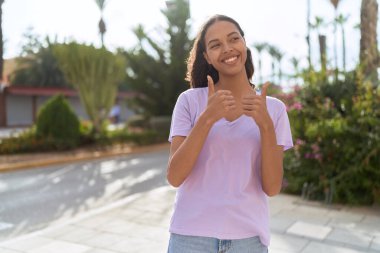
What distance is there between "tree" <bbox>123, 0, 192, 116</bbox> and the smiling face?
1813 cm

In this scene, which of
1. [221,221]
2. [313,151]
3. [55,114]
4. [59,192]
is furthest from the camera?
[55,114]

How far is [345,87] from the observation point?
6883 millimetres

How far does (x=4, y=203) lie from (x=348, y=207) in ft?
17.9

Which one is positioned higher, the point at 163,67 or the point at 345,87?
the point at 163,67

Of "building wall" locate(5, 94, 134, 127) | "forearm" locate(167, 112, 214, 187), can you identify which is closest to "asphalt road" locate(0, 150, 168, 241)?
"forearm" locate(167, 112, 214, 187)

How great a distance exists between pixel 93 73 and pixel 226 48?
15110mm

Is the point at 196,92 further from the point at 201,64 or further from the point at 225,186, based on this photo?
the point at 225,186

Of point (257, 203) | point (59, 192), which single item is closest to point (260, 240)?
point (257, 203)

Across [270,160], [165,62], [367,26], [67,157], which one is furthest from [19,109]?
[270,160]

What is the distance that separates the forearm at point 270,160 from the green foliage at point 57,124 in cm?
1342

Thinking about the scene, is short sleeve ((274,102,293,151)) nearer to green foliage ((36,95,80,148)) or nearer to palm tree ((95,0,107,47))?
green foliage ((36,95,80,148))

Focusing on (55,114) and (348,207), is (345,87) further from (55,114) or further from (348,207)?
(55,114)

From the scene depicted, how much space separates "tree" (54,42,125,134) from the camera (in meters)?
15.6

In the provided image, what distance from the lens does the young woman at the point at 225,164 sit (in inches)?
56.0
